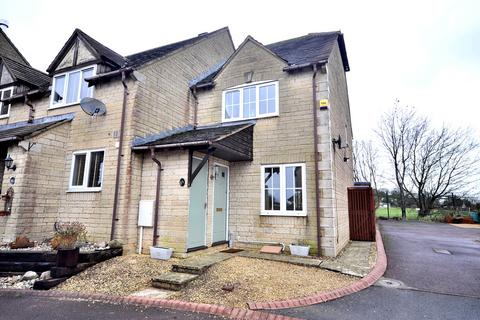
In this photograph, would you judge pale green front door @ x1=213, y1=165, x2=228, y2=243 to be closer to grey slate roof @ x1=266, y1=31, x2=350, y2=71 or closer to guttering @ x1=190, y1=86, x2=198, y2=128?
guttering @ x1=190, y1=86, x2=198, y2=128

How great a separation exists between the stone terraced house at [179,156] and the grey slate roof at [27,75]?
2.69 metres

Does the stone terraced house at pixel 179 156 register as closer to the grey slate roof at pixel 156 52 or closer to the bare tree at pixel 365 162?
the grey slate roof at pixel 156 52

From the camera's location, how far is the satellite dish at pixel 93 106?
893 cm

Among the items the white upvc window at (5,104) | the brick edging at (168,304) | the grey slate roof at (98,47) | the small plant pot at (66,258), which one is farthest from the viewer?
the white upvc window at (5,104)

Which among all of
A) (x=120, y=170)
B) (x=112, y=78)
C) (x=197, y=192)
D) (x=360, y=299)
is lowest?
(x=360, y=299)

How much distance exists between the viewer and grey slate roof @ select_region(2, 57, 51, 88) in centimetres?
1234

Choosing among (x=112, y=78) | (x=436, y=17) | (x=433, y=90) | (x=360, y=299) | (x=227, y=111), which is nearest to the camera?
(x=360, y=299)

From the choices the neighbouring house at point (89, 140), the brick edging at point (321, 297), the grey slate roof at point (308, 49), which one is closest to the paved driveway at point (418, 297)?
the brick edging at point (321, 297)

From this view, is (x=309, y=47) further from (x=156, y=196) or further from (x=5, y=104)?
(x=5, y=104)

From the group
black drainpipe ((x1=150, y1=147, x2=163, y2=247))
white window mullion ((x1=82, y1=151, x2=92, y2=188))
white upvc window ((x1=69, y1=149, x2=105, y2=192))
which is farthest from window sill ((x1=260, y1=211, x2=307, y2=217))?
white window mullion ((x1=82, y1=151, x2=92, y2=188))

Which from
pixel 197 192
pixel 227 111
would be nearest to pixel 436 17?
pixel 227 111

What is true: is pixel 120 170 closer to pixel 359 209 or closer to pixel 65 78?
pixel 65 78

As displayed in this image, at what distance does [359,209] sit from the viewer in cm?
1262

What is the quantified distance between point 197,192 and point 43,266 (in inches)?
170
